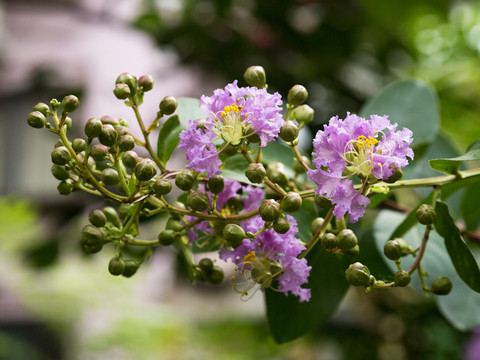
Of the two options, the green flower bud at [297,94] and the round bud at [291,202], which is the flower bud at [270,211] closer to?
the round bud at [291,202]

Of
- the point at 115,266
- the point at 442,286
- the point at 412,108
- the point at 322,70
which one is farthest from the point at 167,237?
the point at 322,70

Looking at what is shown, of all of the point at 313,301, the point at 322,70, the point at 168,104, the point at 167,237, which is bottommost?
the point at 322,70

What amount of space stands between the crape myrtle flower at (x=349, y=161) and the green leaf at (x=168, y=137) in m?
0.19

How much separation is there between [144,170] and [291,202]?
0.13 m

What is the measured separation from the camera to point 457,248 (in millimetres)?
508

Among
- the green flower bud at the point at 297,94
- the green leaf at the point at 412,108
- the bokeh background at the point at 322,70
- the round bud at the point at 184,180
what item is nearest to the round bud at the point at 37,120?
the round bud at the point at 184,180

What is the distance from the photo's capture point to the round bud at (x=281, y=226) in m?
0.47

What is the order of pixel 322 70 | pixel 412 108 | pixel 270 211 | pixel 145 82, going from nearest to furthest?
pixel 270 211 < pixel 145 82 < pixel 412 108 < pixel 322 70

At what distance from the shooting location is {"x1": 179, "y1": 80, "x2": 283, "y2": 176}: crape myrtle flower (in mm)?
475

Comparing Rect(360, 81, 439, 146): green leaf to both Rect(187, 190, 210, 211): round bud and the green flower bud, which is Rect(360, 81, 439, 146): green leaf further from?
Result: Rect(187, 190, 210, 211): round bud

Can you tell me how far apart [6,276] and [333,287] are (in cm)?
438

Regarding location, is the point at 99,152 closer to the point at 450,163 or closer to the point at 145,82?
the point at 145,82

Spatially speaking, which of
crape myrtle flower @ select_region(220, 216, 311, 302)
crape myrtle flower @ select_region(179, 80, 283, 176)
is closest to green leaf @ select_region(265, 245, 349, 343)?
crape myrtle flower @ select_region(220, 216, 311, 302)

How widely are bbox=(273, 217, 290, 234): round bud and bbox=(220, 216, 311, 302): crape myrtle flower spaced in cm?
3
